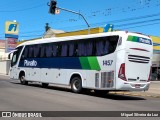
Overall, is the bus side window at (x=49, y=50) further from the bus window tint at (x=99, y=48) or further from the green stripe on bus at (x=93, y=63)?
the bus window tint at (x=99, y=48)

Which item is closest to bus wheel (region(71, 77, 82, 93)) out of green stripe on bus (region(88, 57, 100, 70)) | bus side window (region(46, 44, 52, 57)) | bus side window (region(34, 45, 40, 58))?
green stripe on bus (region(88, 57, 100, 70))

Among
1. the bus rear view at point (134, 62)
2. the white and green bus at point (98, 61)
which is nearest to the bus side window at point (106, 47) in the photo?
the white and green bus at point (98, 61)

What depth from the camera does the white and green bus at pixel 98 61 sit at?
19094 mm

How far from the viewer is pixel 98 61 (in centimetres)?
2033

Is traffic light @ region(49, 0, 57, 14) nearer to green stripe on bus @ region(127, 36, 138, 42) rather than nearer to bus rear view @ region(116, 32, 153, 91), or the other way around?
bus rear view @ region(116, 32, 153, 91)

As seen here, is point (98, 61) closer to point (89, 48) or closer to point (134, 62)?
point (89, 48)

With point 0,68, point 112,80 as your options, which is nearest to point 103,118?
point 112,80

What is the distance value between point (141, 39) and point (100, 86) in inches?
136

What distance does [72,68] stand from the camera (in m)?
22.3

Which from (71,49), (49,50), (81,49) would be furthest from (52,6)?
(81,49)

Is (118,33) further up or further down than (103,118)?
further up

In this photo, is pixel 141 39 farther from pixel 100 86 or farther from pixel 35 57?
pixel 35 57

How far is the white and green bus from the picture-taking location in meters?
19.1

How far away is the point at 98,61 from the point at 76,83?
2.56 m
